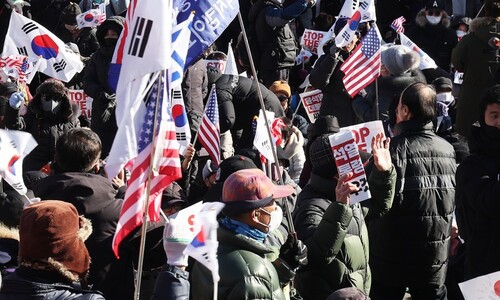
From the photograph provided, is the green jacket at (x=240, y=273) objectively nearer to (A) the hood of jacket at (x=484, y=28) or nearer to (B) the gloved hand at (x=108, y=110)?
(B) the gloved hand at (x=108, y=110)

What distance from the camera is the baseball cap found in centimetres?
514

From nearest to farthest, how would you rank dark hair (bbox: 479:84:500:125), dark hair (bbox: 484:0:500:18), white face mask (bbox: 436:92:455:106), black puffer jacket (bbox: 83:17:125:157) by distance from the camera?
dark hair (bbox: 479:84:500:125)
white face mask (bbox: 436:92:455:106)
black puffer jacket (bbox: 83:17:125:157)
dark hair (bbox: 484:0:500:18)

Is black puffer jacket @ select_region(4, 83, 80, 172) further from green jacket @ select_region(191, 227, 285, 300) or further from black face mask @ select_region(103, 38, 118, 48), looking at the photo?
green jacket @ select_region(191, 227, 285, 300)

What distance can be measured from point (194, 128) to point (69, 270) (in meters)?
5.48

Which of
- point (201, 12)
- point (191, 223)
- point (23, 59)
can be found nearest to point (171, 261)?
point (191, 223)

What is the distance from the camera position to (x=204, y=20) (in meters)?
6.16

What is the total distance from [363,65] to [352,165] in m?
3.23

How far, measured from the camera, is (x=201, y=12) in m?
6.18

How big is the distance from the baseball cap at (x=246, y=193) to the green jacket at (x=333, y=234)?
2.19 ft

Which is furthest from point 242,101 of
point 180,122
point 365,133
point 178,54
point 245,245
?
point 245,245

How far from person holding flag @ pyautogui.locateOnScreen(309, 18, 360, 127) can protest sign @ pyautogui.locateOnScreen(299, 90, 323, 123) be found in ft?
1.23

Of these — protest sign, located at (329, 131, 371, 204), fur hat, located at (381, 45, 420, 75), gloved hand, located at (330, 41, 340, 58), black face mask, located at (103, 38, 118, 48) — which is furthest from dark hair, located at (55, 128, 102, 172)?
gloved hand, located at (330, 41, 340, 58)

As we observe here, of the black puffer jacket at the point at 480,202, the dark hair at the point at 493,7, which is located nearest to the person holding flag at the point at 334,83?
the dark hair at the point at 493,7

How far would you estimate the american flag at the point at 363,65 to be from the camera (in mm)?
9156
